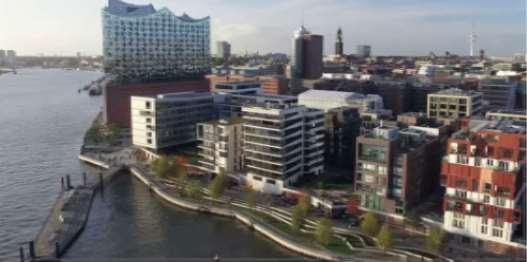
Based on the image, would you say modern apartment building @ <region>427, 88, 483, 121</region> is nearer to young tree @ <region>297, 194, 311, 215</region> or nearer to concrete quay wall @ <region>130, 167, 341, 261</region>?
young tree @ <region>297, 194, 311, 215</region>

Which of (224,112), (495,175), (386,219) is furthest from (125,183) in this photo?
(495,175)

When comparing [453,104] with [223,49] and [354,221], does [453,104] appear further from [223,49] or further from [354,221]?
[223,49]

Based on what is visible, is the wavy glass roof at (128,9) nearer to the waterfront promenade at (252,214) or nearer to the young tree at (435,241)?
the waterfront promenade at (252,214)

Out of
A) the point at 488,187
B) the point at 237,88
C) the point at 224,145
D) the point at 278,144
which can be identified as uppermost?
the point at 237,88

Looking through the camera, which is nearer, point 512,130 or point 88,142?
point 512,130

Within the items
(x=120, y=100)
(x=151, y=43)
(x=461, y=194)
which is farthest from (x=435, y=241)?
(x=151, y=43)

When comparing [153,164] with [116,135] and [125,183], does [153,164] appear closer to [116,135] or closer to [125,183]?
[125,183]

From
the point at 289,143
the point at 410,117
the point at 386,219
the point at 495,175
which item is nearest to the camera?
the point at 495,175
